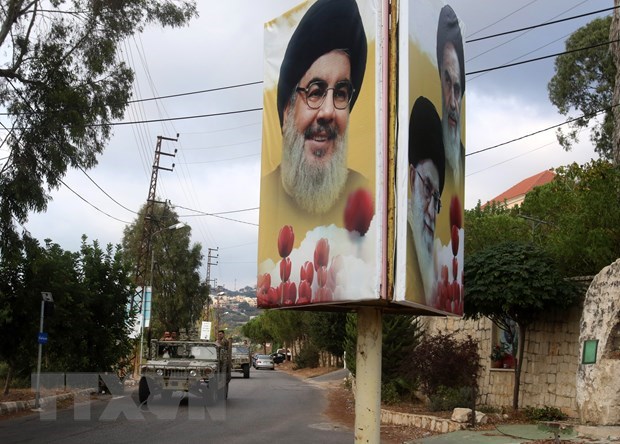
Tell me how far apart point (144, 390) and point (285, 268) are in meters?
14.1

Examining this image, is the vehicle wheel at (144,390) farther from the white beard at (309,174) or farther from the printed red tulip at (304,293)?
the printed red tulip at (304,293)

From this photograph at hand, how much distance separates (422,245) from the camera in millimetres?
7426

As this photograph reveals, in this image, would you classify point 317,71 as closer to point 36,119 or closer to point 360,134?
point 360,134

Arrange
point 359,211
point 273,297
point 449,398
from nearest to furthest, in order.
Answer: point 359,211, point 273,297, point 449,398

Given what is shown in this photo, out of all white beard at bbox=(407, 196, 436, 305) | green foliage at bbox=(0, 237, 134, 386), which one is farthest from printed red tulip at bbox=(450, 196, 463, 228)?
green foliage at bbox=(0, 237, 134, 386)

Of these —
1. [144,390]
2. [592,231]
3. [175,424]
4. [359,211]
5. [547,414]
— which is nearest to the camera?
[359,211]

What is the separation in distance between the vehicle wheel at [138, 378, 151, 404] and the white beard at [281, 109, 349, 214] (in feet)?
45.5

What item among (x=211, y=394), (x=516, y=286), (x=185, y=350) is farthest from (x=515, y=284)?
(x=185, y=350)

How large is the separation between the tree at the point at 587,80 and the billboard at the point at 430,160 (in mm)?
28118

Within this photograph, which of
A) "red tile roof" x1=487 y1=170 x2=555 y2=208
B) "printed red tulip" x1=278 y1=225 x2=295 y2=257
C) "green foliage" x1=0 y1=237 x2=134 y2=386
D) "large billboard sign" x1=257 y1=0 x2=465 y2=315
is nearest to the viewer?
"large billboard sign" x1=257 y1=0 x2=465 y2=315

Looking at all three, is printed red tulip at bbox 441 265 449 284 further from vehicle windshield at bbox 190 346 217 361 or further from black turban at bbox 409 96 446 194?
vehicle windshield at bbox 190 346 217 361

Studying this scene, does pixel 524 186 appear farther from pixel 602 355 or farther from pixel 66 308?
pixel 602 355

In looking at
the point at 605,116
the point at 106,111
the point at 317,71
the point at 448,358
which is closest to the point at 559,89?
the point at 605,116

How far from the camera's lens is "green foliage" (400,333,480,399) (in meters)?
16.8
